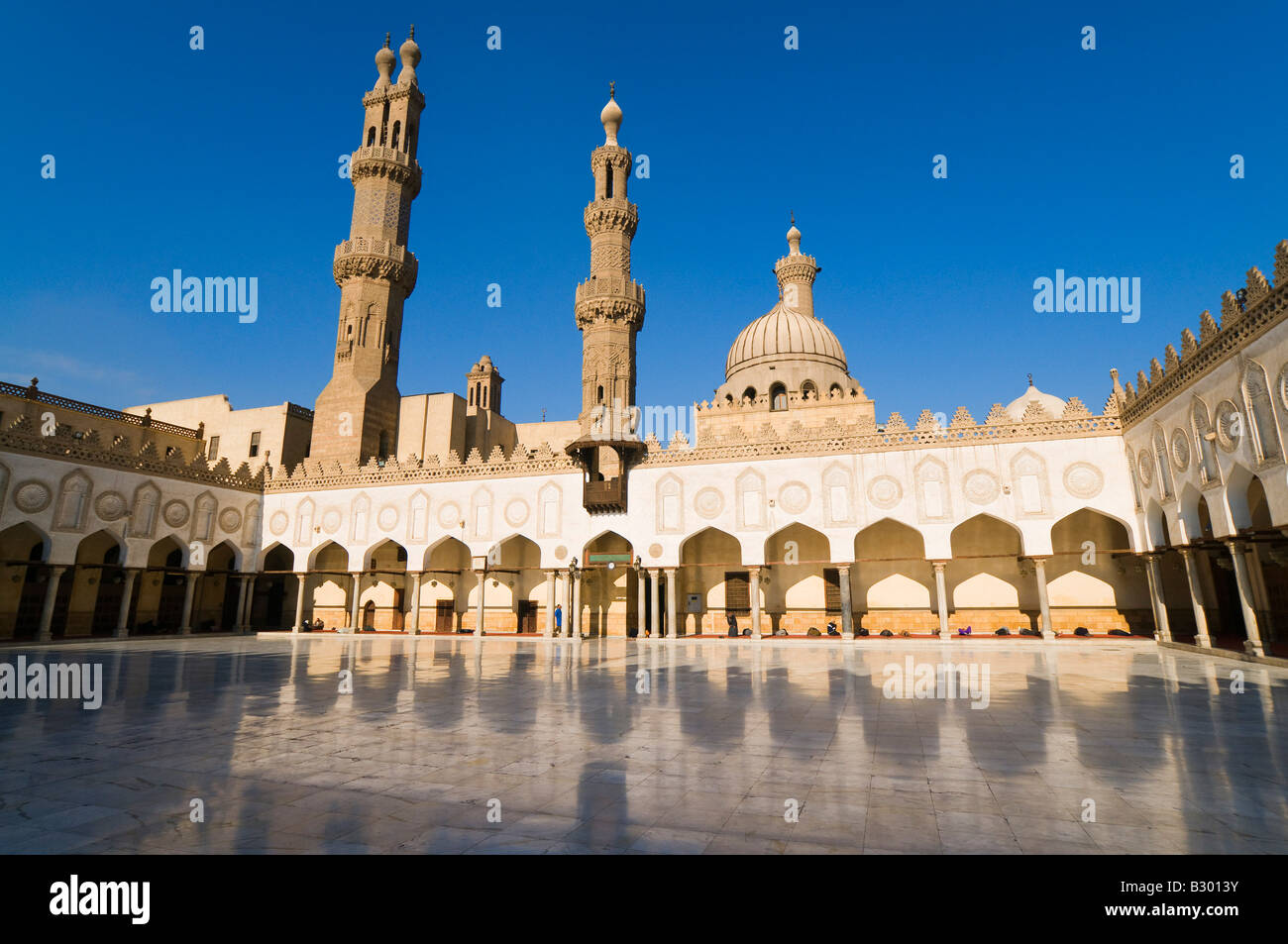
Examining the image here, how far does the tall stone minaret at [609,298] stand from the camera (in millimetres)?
31250

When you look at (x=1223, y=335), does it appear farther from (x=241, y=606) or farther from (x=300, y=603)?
(x=241, y=606)

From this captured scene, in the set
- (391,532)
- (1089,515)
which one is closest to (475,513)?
(391,532)

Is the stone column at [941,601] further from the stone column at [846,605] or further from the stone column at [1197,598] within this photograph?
the stone column at [1197,598]

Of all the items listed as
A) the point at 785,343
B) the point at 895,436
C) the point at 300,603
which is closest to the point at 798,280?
Result: the point at 785,343

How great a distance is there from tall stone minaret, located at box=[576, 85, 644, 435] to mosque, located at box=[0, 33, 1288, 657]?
14 cm

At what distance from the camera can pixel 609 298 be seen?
31.6 metres

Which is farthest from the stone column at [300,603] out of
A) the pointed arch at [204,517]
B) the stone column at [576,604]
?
the stone column at [576,604]

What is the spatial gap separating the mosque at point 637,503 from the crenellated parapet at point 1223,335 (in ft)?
0.26

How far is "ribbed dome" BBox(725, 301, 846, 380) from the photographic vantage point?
1405 inches

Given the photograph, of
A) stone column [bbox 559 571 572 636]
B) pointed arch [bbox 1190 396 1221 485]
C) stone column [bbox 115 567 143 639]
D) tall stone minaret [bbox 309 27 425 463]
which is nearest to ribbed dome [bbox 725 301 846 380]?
stone column [bbox 559 571 572 636]
